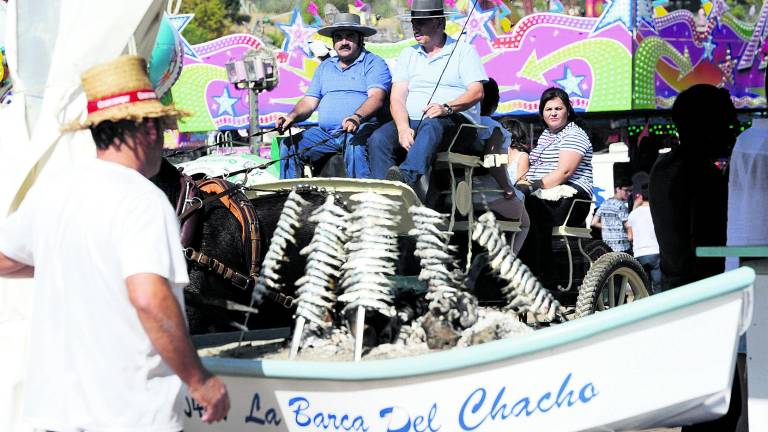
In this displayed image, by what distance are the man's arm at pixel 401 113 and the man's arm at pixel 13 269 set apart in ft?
8.46

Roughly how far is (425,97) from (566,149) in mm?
1249

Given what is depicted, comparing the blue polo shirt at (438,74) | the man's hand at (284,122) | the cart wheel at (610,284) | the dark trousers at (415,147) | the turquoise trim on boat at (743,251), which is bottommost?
the cart wheel at (610,284)

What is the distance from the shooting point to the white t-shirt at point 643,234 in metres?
11.0

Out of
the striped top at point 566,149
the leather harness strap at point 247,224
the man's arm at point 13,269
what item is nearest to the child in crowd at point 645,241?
the striped top at point 566,149

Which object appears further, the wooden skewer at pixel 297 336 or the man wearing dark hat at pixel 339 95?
the man wearing dark hat at pixel 339 95

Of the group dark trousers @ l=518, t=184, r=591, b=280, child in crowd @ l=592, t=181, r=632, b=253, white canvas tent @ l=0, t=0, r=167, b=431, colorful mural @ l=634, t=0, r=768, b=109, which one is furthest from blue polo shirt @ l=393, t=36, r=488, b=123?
colorful mural @ l=634, t=0, r=768, b=109

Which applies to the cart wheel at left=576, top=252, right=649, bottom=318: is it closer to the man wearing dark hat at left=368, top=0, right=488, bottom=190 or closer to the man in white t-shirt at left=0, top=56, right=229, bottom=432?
the man wearing dark hat at left=368, top=0, right=488, bottom=190

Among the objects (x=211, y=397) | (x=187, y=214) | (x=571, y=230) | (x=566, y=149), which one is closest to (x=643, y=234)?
(x=566, y=149)

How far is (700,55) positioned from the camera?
14.6 m

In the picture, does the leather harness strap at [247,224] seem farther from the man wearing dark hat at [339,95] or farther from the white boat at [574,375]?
the white boat at [574,375]

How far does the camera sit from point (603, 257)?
22.0 ft

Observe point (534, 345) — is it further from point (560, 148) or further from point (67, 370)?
point (560, 148)

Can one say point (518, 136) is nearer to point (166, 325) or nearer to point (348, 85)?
point (348, 85)

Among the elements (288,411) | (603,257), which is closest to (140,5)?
(288,411)
